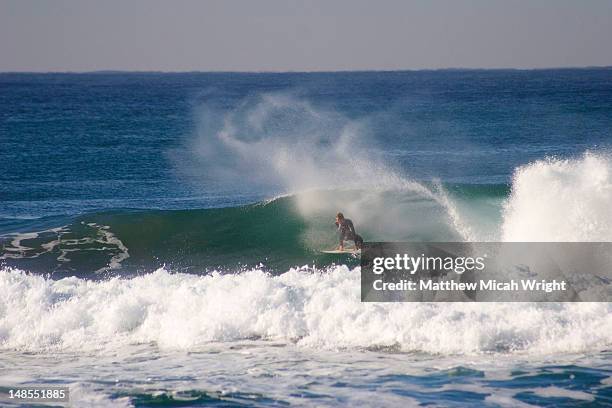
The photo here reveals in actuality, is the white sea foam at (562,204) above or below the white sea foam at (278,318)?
above

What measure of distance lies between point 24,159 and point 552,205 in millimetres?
30905

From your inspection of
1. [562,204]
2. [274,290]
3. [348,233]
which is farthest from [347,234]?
[562,204]

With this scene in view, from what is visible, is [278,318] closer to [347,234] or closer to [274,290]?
[274,290]

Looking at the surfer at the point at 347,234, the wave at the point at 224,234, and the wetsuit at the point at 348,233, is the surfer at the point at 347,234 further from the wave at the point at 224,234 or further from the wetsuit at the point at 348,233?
the wave at the point at 224,234

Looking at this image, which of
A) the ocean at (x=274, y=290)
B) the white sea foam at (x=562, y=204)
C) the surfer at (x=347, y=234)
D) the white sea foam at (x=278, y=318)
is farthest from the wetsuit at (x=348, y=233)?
the white sea foam at (x=562, y=204)

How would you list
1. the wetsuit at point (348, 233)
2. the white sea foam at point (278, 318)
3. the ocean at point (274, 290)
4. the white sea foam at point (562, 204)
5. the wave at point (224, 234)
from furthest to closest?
the wave at point (224, 234) → the wetsuit at point (348, 233) → the white sea foam at point (562, 204) → the white sea foam at point (278, 318) → the ocean at point (274, 290)

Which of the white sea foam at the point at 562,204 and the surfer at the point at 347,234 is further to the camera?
the surfer at the point at 347,234

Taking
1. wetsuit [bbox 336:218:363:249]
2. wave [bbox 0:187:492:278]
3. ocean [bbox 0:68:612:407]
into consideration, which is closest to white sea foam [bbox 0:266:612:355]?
ocean [bbox 0:68:612:407]

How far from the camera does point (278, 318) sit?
14.0 m

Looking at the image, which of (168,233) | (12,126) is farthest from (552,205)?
(12,126)

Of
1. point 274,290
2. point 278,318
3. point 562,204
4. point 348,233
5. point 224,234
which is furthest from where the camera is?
point 224,234

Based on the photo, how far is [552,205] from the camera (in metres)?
18.2

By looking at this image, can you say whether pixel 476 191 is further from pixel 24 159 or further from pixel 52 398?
pixel 24 159

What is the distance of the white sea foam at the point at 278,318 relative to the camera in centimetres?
1281
